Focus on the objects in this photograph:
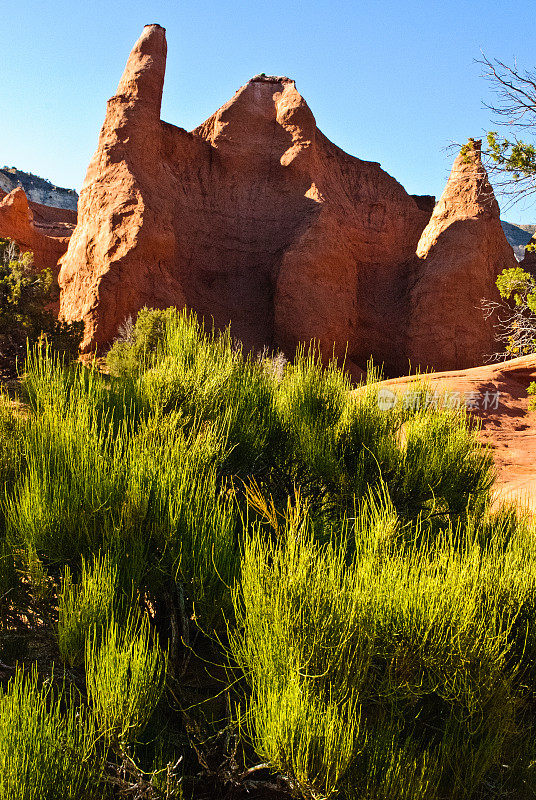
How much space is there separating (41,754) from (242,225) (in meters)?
19.5

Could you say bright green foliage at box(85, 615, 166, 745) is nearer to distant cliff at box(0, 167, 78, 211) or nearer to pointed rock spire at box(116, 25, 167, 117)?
pointed rock spire at box(116, 25, 167, 117)

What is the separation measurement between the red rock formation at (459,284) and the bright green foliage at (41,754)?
1691 cm

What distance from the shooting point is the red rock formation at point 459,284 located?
18.4 metres

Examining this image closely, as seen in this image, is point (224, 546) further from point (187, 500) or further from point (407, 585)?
point (407, 585)

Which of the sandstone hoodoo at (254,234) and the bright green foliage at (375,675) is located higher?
the sandstone hoodoo at (254,234)

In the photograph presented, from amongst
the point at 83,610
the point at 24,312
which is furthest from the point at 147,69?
the point at 83,610

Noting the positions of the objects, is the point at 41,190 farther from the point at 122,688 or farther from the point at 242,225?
the point at 122,688

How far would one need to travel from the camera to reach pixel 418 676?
298 cm

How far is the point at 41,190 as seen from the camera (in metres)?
55.3

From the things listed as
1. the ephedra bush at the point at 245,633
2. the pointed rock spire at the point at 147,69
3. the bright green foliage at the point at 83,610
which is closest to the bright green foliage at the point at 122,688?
the ephedra bush at the point at 245,633

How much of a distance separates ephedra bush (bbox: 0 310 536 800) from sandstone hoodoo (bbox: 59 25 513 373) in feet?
44.1

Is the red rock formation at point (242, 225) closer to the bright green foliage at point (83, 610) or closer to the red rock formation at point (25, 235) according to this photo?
the red rock formation at point (25, 235)

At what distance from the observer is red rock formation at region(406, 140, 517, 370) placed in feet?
60.3

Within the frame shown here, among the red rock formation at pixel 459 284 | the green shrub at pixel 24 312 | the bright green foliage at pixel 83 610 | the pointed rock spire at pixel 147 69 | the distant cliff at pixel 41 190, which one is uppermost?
the distant cliff at pixel 41 190
